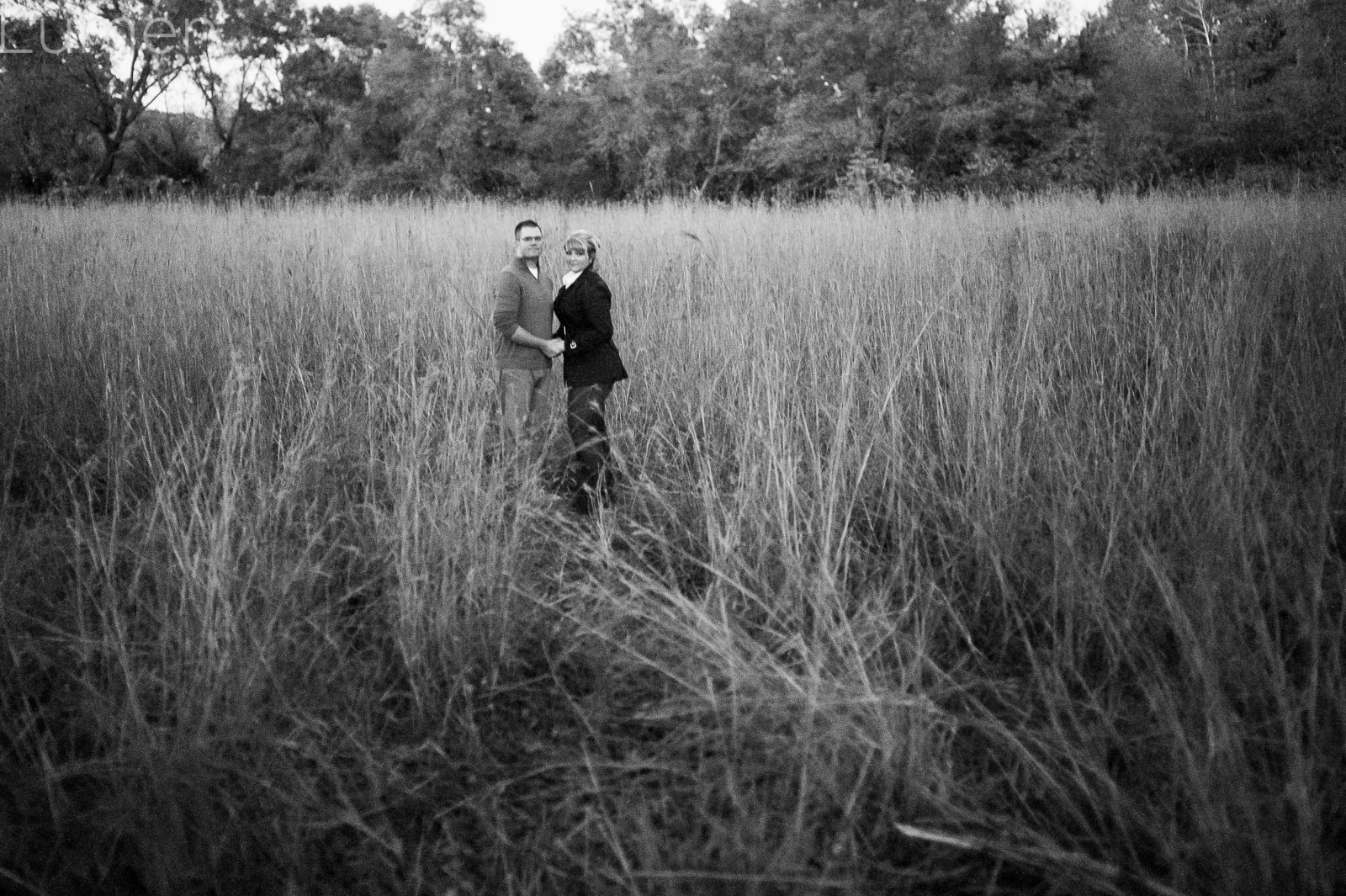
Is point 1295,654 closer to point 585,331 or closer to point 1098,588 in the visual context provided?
point 1098,588

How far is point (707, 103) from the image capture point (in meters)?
19.4

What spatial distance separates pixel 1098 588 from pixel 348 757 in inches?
70.7

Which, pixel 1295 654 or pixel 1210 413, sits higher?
pixel 1210 413

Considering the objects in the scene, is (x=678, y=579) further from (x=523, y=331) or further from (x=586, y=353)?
(x=523, y=331)

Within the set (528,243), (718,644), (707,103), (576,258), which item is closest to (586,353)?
(576,258)

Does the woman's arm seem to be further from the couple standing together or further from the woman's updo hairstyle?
the woman's updo hairstyle

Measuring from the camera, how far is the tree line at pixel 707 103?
18188 mm

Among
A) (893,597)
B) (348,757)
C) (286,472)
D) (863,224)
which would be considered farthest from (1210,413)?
(863,224)

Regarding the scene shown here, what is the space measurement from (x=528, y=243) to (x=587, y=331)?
44 cm

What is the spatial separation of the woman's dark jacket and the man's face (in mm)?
203

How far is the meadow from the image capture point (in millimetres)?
1767

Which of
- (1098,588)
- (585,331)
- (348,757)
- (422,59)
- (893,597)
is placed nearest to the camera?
(348,757)

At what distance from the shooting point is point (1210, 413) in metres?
2.83

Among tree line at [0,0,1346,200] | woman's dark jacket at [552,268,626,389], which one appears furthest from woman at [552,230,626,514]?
tree line at [0,0,1346,200]
